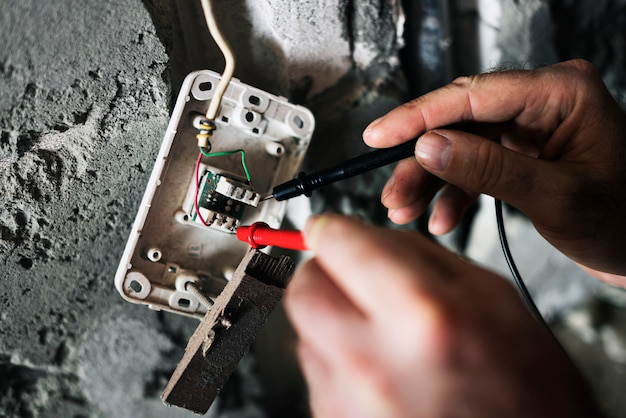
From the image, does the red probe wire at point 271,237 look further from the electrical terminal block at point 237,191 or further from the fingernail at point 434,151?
the fingernail at point 434,151

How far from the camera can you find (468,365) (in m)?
0.23

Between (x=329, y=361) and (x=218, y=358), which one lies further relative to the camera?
(x=218, y=358)

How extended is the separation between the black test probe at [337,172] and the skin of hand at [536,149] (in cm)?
3

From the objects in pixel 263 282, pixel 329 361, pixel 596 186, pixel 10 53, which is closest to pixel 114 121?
pixel 10 53

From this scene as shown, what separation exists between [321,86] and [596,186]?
449mm

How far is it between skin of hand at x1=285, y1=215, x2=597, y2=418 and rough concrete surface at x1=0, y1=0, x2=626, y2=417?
8.8 inches

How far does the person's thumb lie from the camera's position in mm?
550

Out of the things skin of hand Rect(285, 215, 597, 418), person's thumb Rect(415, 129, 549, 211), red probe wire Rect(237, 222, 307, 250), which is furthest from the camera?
person's thumb Rect(415, 129, 549, 211)

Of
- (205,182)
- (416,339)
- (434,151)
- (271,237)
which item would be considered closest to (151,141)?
(205,182)

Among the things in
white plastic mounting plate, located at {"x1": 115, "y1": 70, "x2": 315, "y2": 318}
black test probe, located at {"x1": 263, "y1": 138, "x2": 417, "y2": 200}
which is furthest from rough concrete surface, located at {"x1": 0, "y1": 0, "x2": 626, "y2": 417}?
black test probe, located at {"x1": 263, "y1": 138, "x2": 417, "y2": 200}

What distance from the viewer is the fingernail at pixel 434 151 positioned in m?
0.57

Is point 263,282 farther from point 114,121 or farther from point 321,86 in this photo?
point 321,86

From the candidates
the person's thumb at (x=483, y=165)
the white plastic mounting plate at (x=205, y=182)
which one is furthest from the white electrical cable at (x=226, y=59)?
the person's thumb at (x=483, y=165)

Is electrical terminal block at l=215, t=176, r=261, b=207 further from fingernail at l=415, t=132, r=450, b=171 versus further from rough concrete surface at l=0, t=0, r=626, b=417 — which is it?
fingernail at l=415, t=132, r=450, b=171
